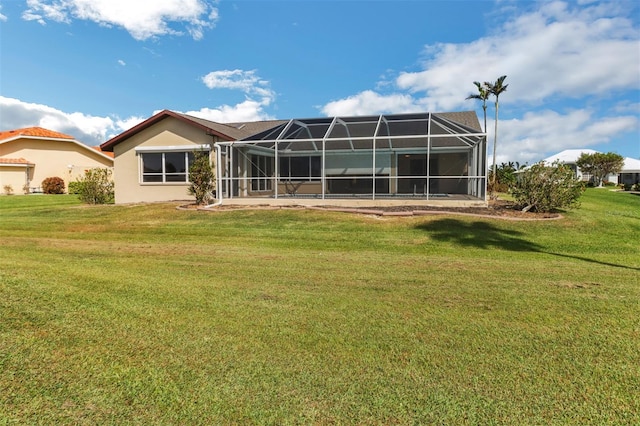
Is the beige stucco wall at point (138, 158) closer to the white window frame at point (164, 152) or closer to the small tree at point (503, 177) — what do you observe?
the white window frame at point (164, 152)

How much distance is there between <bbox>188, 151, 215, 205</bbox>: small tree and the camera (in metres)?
15.3

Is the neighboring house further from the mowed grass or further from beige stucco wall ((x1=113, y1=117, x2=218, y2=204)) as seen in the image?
the mowed grass

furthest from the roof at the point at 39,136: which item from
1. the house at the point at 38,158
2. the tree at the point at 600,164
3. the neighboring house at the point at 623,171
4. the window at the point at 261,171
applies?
the tree at the point at 600,164

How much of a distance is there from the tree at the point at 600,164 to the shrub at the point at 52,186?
185 feet

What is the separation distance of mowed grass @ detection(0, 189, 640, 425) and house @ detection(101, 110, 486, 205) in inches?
395

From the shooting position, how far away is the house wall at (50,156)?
29.6m

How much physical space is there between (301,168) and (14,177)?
23361 millimetres

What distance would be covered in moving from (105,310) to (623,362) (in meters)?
4.77

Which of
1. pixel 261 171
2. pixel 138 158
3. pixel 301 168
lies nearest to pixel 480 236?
pixel 301 168

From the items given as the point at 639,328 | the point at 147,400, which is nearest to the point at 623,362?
the point at 639,328

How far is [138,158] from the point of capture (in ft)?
61.7

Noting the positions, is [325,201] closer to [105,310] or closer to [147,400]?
[105,310]

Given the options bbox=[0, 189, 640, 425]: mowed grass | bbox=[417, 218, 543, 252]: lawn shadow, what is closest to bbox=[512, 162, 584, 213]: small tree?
bbox=[417, 218, 543, 252]: lawn shadow

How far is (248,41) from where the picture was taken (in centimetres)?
1762
